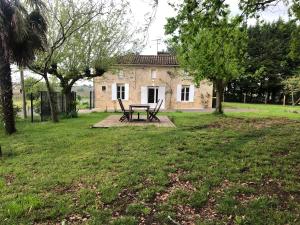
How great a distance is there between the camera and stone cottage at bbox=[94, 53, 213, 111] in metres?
22.9

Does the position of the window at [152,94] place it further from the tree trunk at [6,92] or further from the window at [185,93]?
the tree trunk at [6,92]

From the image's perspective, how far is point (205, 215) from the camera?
3.36 metres

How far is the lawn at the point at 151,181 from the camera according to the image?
336 cm

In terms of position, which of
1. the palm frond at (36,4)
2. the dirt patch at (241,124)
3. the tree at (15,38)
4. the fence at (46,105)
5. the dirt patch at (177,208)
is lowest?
the dirt patch at (177,208)

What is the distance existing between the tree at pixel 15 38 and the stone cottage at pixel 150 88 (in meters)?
13.5

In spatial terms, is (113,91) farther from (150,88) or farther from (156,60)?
(156,60)

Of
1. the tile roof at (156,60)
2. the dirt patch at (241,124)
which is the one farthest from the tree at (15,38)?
the tile roof at (156,60)

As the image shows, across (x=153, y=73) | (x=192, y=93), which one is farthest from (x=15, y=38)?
(x=192, y=93)

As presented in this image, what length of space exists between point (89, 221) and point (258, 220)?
201 centimetres

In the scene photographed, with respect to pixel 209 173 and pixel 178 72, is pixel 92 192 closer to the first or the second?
pixel 209 173

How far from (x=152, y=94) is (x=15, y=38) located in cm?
1565

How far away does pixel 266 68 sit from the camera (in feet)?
110

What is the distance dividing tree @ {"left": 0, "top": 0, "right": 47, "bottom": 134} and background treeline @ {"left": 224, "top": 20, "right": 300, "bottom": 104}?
27.6 metres

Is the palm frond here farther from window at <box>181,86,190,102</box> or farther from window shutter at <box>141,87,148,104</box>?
window at <box>181,86,190,102</box>
